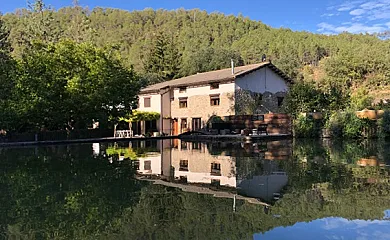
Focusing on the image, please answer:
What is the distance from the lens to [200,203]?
6.93 metres

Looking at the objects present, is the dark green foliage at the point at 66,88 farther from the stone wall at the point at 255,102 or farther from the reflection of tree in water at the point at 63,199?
the reflection of tree in water at the point at 63,199

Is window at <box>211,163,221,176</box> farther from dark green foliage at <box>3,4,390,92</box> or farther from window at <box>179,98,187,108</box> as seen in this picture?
dark green foliage at <box>3,4,390,92</box>

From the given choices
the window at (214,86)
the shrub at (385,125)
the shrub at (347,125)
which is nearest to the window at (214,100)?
the window at (214,86)

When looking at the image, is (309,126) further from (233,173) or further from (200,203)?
(200,203)

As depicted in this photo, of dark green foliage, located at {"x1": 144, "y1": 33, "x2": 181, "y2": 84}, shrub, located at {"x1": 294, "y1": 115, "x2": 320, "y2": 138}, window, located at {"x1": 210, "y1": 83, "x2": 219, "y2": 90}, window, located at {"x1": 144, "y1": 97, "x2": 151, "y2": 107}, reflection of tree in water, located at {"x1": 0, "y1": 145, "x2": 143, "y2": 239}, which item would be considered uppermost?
dark green foliage, located at {"x1": 144, "y1": 33, "x2": 181, "y2": 84}

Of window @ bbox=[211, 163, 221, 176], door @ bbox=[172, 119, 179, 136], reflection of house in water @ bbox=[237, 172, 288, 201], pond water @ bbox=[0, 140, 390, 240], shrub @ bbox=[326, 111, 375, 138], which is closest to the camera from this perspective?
pond water @ bbox=[0, 140, 390, 240]

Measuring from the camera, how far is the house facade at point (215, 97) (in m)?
31.7

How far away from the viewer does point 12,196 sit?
7828mm

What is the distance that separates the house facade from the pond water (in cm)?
2040

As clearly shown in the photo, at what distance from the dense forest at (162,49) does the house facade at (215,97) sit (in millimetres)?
3883

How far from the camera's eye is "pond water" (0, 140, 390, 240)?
530 cm

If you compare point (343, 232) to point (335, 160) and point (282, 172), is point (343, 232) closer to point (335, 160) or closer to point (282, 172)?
point (282, 172)

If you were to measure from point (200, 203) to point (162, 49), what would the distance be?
5578 centimetres

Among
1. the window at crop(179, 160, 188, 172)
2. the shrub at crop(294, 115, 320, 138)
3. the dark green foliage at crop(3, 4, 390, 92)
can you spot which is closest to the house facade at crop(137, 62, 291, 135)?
the shrub at crop(294, 115, 320, 138)
